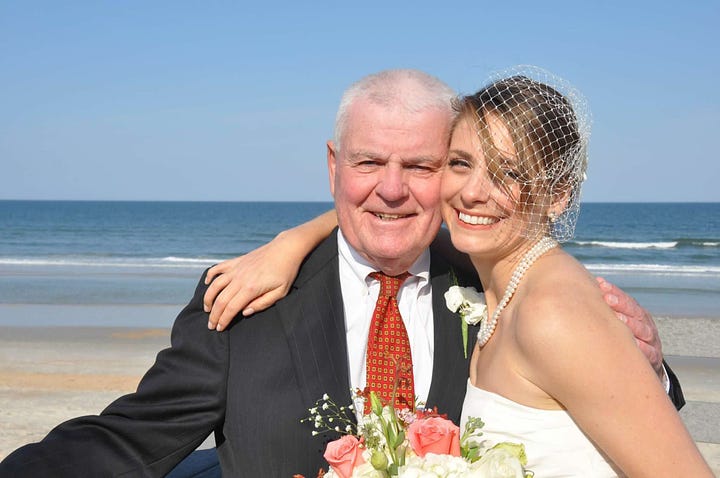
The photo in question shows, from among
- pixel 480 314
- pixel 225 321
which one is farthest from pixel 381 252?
pixel 225 321

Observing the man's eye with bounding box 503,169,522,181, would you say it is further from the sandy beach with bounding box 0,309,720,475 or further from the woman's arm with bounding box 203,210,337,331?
the sandy beach with bounding box 0,309,720,475

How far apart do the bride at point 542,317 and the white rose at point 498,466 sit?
1.44ft

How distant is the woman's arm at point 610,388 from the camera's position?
2.53 meters

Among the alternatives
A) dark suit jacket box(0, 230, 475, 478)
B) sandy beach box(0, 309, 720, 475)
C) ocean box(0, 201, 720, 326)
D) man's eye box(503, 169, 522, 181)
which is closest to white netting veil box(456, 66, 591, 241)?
man's eye box(503, 169, 522, 181)

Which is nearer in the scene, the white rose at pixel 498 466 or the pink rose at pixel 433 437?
the white rose at pixel 498 466

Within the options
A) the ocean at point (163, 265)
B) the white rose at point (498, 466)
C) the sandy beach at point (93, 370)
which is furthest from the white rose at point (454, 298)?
the ocean at point (163, 265)

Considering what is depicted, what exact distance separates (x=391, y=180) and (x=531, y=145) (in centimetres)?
72

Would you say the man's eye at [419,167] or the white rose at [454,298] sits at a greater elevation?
the man's eye at [419,167]

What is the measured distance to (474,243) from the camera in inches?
124

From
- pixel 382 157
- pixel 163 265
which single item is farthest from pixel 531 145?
pixel 163 265

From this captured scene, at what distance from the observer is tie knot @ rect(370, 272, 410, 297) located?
3.71 metres

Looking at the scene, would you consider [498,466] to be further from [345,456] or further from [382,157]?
[382,157]

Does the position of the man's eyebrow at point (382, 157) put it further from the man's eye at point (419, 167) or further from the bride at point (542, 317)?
the bride at point (542, 317)

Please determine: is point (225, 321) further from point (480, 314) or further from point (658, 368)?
point (658, 368)
